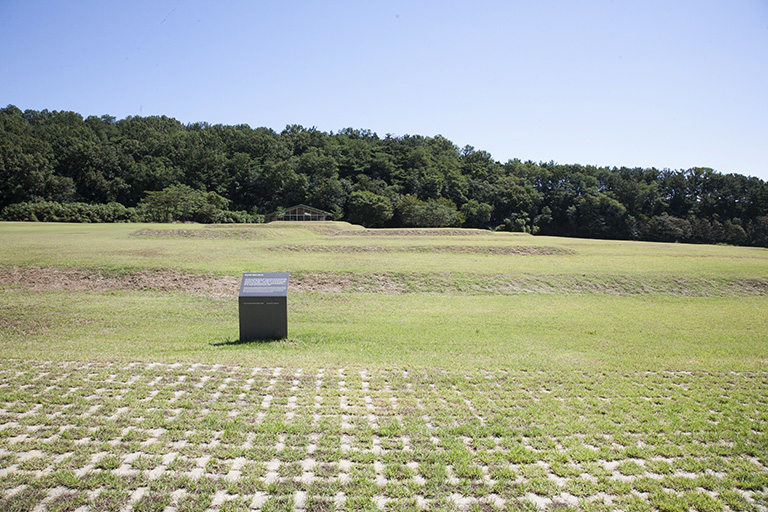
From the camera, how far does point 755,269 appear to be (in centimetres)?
2305

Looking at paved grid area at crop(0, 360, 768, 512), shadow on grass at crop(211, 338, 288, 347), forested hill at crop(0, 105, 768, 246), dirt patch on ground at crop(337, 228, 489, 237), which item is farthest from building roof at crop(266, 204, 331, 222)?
paved grid area at crop(0, 360, 768, 512)

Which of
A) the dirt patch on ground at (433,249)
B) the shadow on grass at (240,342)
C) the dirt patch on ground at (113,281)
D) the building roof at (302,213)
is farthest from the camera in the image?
the building roof at (302,213)

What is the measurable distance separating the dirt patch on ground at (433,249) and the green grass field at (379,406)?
10.7 metres

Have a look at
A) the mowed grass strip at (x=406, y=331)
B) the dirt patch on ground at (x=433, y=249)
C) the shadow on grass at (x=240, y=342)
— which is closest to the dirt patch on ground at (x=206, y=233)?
the dirt patch on ground at (x=433, y=249)

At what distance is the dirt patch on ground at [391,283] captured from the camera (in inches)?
638

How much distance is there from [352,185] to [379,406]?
297 ft

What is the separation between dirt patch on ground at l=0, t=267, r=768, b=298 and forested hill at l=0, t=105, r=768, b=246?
5091 cm

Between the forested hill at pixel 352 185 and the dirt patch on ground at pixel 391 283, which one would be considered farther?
the forested hill at pixel 352 185

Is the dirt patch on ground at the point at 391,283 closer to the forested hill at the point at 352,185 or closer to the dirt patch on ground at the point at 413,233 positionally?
the dirt patch on ground at the point at 413,233

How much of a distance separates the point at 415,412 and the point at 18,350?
8121 millimetres

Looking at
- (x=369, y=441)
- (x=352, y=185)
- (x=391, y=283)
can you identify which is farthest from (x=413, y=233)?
(x=352, y=185)

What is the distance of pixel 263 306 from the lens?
32.1ft

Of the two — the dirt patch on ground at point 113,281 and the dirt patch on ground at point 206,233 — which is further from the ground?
the dirt patch on ground at point 206,233

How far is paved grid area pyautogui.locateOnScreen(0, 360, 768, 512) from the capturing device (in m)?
4.04
